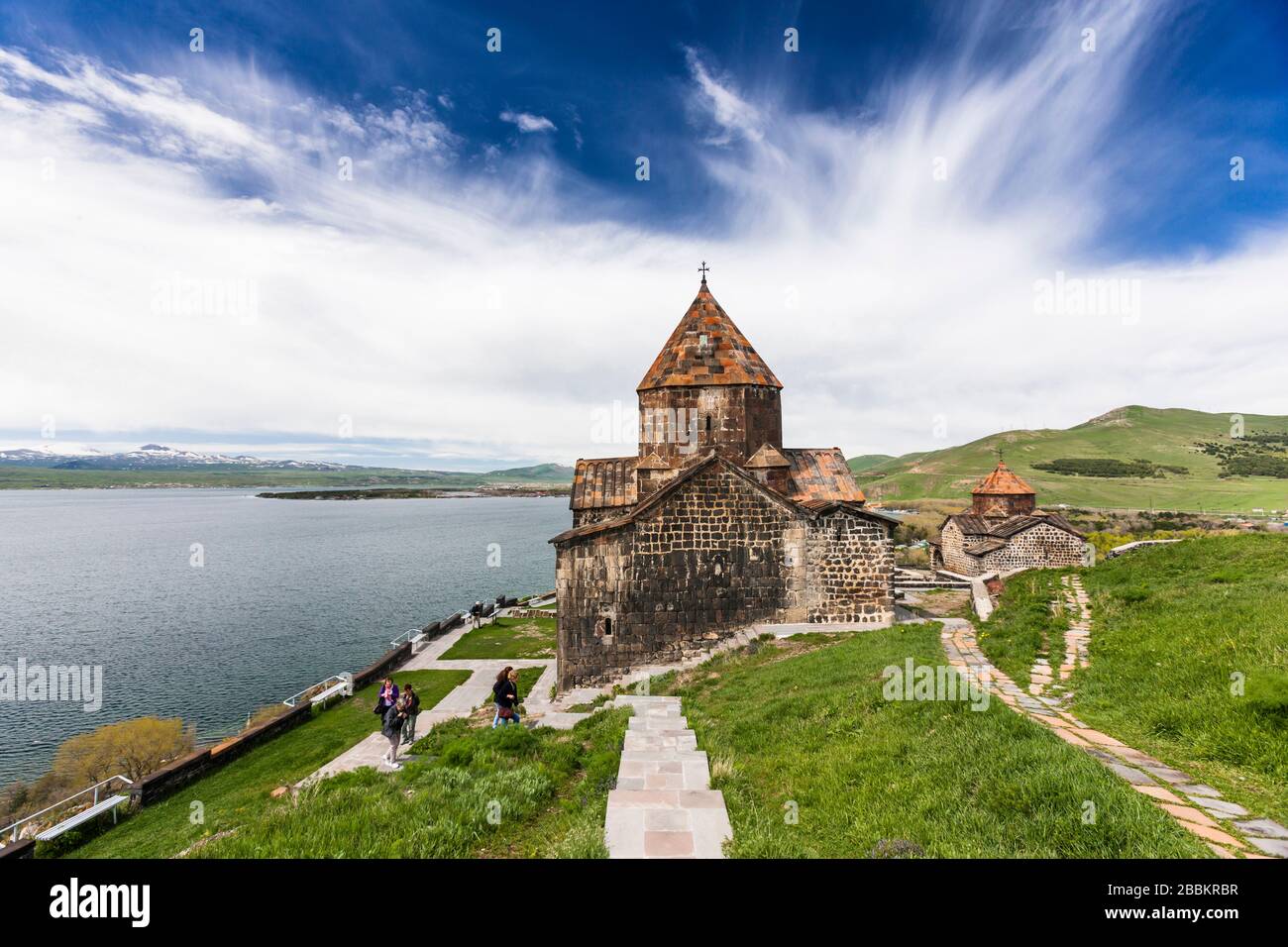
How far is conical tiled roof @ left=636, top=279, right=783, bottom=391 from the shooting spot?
52.5ft

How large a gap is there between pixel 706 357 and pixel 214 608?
125ft

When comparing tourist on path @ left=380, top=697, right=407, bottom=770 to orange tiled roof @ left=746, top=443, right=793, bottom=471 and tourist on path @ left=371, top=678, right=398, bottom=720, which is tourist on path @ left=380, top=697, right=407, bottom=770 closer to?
tourist on path @ left=371, top=678, right=398, bottom=720

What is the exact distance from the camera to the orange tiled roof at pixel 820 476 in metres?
16.0

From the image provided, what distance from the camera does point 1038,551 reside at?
27422mm

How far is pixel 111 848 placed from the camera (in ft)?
31.9

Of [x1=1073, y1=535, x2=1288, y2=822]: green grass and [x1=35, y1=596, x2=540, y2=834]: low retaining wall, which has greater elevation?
[x1=1073, y1=535, x2=1288, y2=822]: green grass

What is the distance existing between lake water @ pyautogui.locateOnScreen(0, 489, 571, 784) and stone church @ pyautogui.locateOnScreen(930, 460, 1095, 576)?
3020 centimetres

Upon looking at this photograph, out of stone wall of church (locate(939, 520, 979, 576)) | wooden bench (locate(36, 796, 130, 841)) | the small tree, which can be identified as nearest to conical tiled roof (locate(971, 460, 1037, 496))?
stone wall of church (locate(939, 520, 979, 576))

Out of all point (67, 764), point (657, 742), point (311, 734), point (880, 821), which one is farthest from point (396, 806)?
point (67, 764)

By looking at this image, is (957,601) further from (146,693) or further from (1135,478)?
(1135,478)

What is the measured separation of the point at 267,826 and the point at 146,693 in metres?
24.0

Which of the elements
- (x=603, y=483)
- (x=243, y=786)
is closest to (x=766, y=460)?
(x=603, y=483)

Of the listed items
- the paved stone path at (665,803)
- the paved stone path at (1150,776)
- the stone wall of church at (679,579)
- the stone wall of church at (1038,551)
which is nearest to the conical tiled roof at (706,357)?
the stone wall of church at (679,579)

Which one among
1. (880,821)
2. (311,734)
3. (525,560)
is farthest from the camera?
(525,560)
